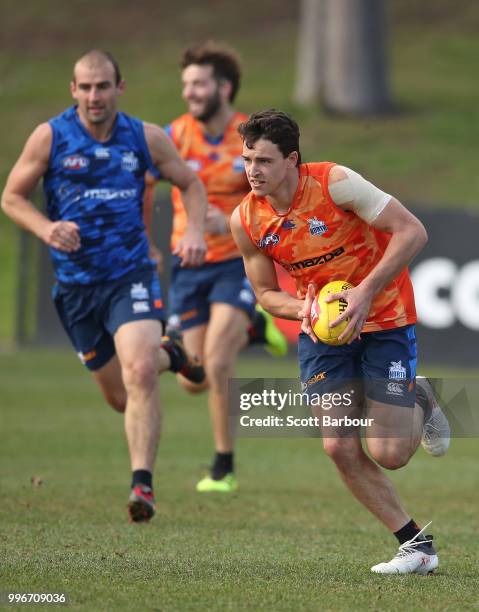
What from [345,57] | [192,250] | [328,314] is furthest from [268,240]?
[345,57]

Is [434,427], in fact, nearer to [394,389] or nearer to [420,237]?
[394,389]

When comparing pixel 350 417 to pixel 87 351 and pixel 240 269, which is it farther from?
pixel 240 269

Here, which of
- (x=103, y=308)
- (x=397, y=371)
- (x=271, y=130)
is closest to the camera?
(x=271, y=130)

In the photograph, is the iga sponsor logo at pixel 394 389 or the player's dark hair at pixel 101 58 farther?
the player's dark hair at pixel 101 58

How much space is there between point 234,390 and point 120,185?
1.82m

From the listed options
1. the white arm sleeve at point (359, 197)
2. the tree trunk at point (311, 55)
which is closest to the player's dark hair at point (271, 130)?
the white arm sleeve at point (359, 197)

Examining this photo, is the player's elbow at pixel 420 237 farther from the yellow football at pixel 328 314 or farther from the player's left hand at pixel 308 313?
the player's left hand at pixel 308 313

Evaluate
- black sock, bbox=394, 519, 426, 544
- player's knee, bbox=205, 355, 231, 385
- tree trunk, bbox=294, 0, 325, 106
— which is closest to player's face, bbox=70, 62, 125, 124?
player's knee, bbox=205, 355, 231, 385

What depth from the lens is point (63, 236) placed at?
8.09 m

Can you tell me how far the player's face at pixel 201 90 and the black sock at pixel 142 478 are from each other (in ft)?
11.2

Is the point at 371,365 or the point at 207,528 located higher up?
the point at 371,365

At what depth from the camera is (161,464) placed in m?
11.4

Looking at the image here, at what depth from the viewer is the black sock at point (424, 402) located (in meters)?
6.71

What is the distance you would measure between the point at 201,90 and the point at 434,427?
4.41m
